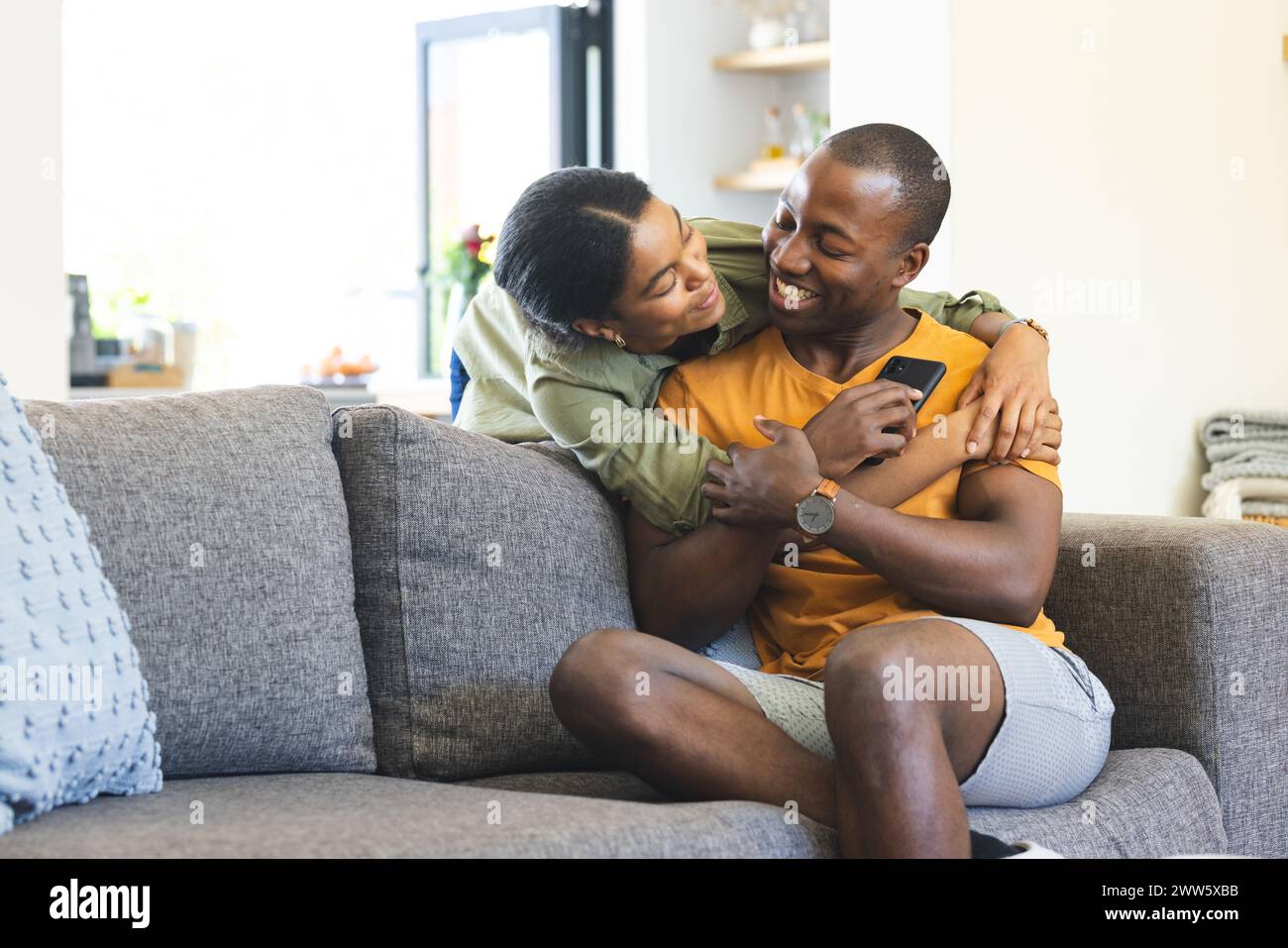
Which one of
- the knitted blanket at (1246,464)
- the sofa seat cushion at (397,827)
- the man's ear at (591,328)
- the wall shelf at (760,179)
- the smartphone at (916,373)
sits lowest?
the sofa seat cushion at (397,827)

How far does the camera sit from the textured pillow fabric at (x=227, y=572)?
4.91ft

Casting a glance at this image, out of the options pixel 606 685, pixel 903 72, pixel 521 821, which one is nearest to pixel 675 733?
pixel 606 685

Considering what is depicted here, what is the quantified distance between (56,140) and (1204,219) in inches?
95.3

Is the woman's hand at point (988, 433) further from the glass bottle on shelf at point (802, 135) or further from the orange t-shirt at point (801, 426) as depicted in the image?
the glass bottle on shelf at point (802, 135)

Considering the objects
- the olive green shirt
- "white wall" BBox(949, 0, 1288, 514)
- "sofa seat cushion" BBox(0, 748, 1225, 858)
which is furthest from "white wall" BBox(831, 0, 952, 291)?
"sofa seat cushion" BBox(0, 748, 1225, 858)

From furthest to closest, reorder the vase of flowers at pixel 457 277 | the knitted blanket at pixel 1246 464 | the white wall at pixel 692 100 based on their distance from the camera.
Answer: the white wall at pixel 692 100 → the vase of flowers at pixel 457 277 → the knitted blanket at pixel 1246 464

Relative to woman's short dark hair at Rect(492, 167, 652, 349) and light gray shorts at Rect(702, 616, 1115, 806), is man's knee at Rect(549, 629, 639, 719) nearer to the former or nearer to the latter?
light gray shorts at Rect(702, 616, 1115, 806)

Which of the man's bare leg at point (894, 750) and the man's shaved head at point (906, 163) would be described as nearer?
the man's bare leg at point (894, 750)

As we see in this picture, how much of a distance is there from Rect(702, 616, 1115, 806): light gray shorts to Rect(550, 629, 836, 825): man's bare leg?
2.5 inches

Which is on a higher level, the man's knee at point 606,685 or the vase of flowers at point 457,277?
the vase of flowers at point 457,277

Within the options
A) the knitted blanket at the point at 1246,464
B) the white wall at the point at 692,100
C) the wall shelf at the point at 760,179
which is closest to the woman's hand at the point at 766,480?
the knitted blanket at the point at 1246,464

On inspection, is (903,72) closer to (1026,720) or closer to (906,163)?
(906,163)

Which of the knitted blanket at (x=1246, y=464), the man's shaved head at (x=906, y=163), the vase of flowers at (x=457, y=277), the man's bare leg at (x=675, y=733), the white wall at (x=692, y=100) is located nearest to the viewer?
the man's bare leg at (x=675, y=733)
